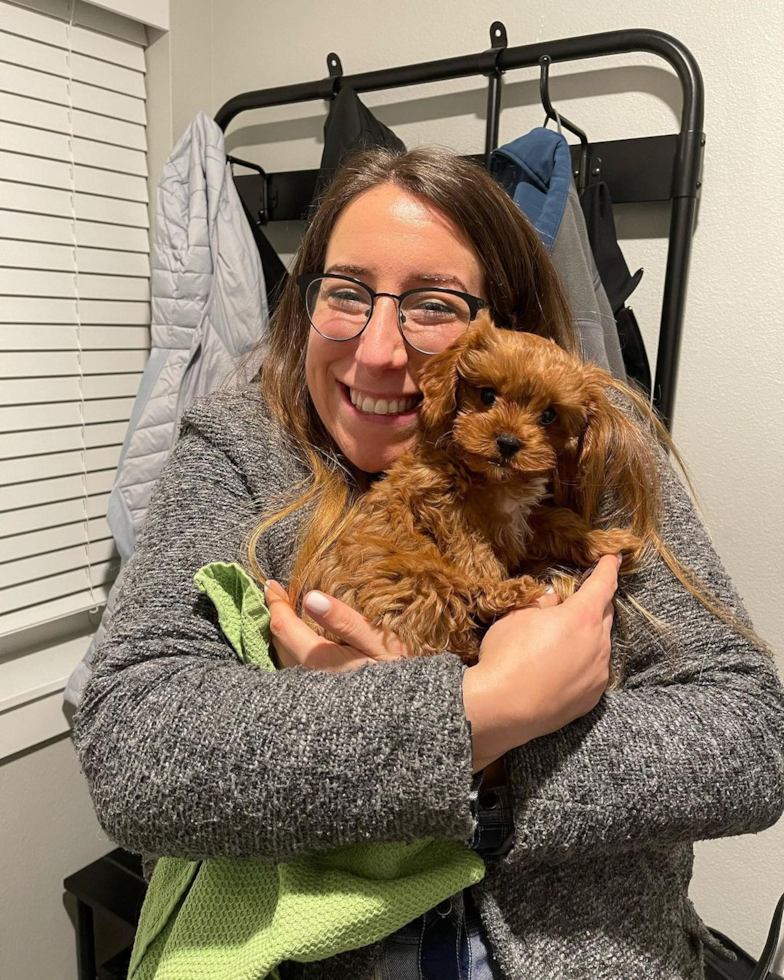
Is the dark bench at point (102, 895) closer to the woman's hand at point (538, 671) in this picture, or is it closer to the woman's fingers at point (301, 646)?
the woman's fingers at point (301, 646)

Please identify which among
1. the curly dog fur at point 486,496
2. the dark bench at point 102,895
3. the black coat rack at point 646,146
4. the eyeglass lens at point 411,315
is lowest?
the dark bench at point 102,895

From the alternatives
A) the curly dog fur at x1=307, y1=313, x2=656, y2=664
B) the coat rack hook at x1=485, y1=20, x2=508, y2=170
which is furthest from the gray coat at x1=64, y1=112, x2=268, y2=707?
the curly dog fur at x1=307, y1=313, x2=656, y2=664

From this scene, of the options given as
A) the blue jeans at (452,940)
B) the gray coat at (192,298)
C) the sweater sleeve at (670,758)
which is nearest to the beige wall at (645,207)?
the gray coat at (192,298)

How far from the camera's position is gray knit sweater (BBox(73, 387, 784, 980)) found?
0.65 meters

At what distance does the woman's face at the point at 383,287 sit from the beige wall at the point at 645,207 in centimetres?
69

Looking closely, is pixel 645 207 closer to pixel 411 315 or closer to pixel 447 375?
pixel 411 315

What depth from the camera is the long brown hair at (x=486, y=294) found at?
36.0 inches

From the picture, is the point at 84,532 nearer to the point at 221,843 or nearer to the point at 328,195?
the point at 328,195

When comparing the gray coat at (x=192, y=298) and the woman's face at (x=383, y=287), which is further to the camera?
the gray coat at (x=192, y=298)

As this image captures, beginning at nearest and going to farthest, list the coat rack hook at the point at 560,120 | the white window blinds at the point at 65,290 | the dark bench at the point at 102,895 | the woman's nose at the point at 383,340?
1. the woman's nose at the point at 383,340
2. the coat rack hook at the point at 560,120
3. the white window blinds at the point at 65,290
4. the dark bench at the point at 102,895

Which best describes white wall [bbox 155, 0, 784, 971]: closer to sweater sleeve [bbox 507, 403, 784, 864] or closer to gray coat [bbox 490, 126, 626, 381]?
gray coat [bbox 490, 126, 626, 381]

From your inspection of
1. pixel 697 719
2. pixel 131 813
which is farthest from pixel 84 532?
pixel 697 719

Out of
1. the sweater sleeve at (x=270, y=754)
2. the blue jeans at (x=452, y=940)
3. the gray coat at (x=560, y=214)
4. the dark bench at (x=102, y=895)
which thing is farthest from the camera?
the dark bench at (x=102, y=895)

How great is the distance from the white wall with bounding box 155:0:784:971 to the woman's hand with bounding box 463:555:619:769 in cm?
79
